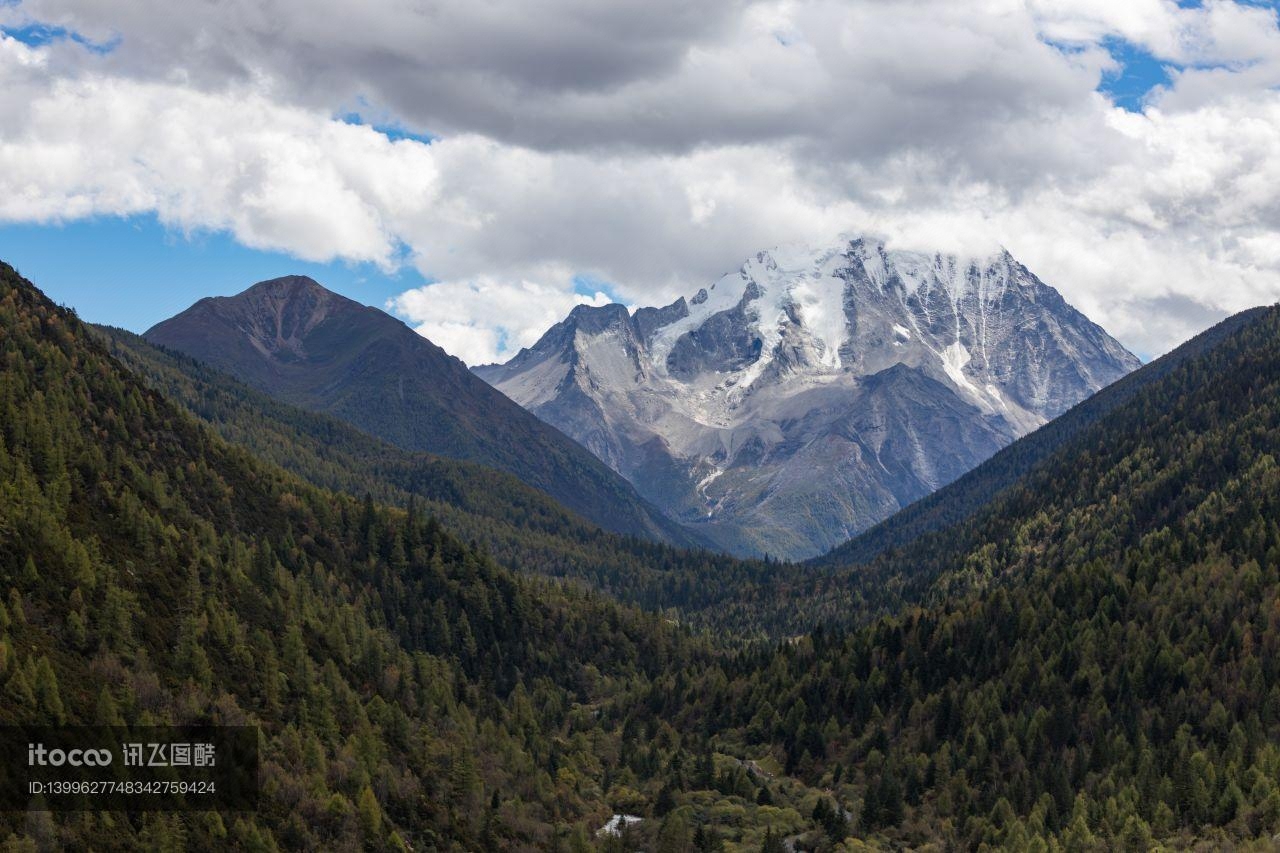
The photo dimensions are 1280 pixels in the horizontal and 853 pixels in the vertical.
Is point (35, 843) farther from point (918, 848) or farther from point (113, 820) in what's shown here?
point (918, 848)

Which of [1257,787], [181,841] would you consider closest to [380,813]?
[181,841]

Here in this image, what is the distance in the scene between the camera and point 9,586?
178 m

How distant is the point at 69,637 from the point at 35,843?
170 feet

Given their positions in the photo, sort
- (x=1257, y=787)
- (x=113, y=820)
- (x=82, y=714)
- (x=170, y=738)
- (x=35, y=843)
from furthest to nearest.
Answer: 1. (x=1257, y=787)
2. (x=170, y=738)
3. (x=82, y=714)
4. (x=113, y=820)
5. (x=35, y=843)

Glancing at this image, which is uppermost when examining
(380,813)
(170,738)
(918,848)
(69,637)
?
(69,637)

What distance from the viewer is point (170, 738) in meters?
172

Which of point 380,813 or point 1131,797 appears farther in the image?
point 1131,797

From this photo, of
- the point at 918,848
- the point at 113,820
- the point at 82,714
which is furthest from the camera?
the point at 918,848

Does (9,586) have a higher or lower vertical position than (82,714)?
higher

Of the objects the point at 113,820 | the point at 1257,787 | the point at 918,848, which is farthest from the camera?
the point at 918,848

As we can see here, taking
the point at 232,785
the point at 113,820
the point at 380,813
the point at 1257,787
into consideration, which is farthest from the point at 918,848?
the point at 113,820

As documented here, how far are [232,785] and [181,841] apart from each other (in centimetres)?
2065

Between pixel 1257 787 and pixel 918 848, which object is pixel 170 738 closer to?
pixel 918 848

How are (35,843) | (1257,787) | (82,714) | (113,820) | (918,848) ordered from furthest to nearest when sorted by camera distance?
(918,848), (1257,787), (82,714), (113,820), (35,843)
